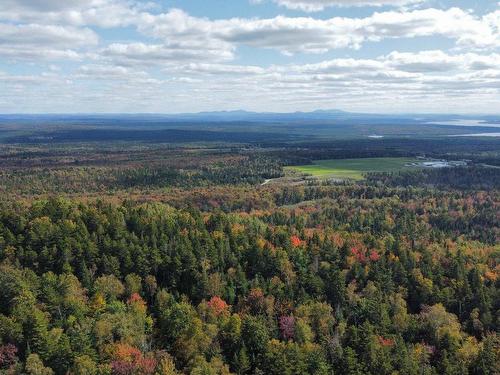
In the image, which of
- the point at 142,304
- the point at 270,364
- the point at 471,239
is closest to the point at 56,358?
the point at 142,304

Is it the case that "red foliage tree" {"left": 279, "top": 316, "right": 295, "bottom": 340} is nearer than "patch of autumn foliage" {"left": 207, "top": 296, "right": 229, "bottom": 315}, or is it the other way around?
"red foliage tree" {"left": 279, "top": 316, "right": 295, "bottom": 340}

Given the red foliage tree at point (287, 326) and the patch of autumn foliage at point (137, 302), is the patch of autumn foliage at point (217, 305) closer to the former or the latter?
the red foliage tree at point (287, 326)

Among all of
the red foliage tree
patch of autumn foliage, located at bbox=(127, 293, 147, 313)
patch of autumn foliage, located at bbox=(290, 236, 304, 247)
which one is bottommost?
the red foliage tree

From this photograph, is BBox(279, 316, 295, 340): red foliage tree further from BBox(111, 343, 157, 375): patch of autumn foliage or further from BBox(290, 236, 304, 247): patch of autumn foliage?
BBox(290, 236, 304, 247): patch of autumn foliage

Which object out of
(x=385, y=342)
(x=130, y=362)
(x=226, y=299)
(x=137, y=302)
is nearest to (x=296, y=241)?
(x=226, y=299)

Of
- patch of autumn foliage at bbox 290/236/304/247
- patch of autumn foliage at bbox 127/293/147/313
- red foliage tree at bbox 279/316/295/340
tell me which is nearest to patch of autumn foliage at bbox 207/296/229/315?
red foliage tree at bbox 279/316/295/340

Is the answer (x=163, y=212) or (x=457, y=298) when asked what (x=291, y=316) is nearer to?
(x=457, y=298)

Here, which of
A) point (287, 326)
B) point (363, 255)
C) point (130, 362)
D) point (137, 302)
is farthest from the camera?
point (363, 255)

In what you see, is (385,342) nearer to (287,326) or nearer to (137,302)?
(287,326)

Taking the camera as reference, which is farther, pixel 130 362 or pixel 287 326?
pixel 287 326

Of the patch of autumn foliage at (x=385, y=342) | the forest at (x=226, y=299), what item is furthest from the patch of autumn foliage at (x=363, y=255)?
the patch of autumn foliage at (x=385, y=342)
